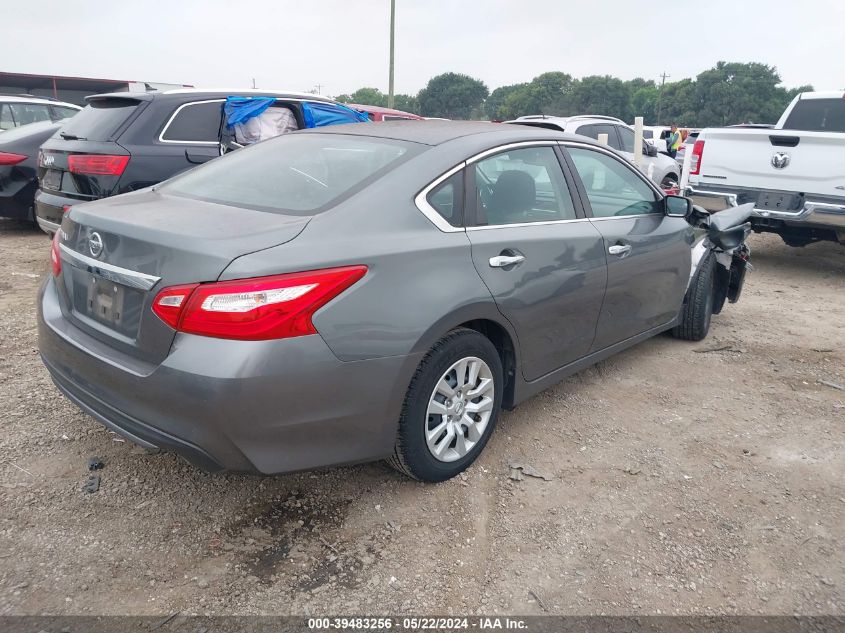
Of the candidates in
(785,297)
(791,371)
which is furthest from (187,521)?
(785,297)

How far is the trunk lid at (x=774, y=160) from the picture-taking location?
645cm

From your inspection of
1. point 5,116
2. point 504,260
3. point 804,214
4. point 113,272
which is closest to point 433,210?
point 504,260

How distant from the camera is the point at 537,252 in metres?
3.13

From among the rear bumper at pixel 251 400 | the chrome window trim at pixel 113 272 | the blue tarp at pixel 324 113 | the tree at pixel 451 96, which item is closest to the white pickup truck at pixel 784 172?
the blue tarp at pixel 324 113

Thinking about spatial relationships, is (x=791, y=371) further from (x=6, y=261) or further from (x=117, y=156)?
(x=6, y=261)

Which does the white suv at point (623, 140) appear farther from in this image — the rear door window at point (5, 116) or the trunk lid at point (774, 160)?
the rear door window at point (5, 116)

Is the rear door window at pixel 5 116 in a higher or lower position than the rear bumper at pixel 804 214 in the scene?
higher

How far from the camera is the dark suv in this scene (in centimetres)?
547

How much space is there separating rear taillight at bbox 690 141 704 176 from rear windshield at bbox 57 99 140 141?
5877 mm

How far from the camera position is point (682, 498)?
9.62 feet

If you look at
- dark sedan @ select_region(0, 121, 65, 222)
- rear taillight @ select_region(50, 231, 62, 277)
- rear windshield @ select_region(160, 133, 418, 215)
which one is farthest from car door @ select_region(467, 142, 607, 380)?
dark sedan @ select_region(0, 121, 65, 222)

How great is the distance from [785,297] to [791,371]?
7.53 ft

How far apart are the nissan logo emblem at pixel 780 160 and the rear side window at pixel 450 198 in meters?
5.26

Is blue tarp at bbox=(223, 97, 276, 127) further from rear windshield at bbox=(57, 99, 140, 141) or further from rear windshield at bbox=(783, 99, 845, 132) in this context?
rear windshield at bbox=(783, 99, 845, 132)
